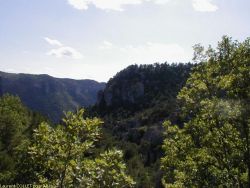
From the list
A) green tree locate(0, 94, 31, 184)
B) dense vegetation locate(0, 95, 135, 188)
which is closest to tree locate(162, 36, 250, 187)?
dense vegetation locate(0, 95, 135, 188)

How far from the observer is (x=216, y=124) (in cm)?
2106

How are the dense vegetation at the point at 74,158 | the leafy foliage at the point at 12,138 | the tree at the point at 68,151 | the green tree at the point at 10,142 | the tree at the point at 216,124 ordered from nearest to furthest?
the dense vegetation at the point at 74,158 < the tree at the point at 68,151 < the tree at the point at 216,124 < the green tree at the point at 10,142 < the leafy foliage at the point at 12,138

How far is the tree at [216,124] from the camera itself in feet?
63.0

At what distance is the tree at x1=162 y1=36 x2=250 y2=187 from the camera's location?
19.2 m

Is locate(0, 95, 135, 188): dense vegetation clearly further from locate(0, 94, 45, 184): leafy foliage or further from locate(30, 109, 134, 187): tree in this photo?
locate(0, 94, 45, 184): leafy foliage

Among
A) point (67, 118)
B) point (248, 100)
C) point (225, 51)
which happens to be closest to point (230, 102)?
point (248, 100)

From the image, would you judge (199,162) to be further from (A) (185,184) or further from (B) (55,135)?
(B) (55,135)

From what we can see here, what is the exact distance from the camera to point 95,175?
1083cm

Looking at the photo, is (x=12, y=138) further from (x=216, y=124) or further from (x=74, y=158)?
(x=74, y=158)

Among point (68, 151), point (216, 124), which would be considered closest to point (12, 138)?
point (216, 124)

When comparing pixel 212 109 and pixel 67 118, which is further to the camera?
pixel 212 109

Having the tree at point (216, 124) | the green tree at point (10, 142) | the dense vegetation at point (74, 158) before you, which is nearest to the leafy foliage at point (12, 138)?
the green tree at point (10, 142)

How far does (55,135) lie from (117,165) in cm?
237

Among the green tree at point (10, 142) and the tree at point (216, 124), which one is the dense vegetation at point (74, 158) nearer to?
the tree at point (216, 124)
